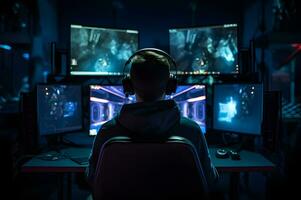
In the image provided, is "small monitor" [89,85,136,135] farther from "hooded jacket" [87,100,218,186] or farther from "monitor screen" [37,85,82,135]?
"hooded jacket" [87,100,218,186]

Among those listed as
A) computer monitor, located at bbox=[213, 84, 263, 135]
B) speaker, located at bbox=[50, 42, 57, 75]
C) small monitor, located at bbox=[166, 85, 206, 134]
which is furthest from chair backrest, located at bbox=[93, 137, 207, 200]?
speaker, located at bbox=[50, 42, 57, 75]

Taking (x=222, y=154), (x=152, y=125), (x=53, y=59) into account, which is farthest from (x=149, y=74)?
(x=53, y=59)

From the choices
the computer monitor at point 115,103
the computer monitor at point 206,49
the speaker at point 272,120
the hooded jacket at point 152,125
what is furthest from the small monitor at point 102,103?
the hooded jacket at point 152,125

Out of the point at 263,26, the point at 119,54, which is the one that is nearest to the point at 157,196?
the point at 119,54

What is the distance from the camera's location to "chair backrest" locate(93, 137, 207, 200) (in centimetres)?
108

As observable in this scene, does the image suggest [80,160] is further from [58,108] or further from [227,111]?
[227,111]

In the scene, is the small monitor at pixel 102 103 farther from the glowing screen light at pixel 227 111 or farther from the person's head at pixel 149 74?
the person's head at pixel 149 74

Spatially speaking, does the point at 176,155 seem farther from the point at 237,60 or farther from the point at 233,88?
the point at 237,60

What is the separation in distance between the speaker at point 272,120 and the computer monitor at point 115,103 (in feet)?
1.36

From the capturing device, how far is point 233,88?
234 cm

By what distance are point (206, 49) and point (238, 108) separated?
0.51 meters

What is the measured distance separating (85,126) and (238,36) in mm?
1327

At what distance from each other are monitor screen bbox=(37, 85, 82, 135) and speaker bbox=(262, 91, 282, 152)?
1286mm

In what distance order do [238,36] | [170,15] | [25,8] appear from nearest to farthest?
[238,36] → [170,15] → [25,8]
